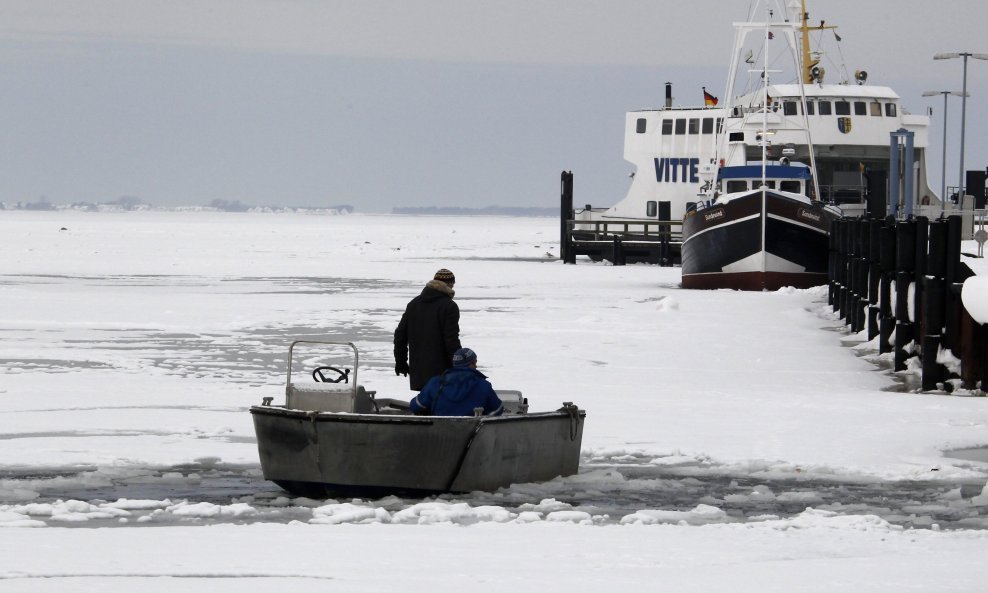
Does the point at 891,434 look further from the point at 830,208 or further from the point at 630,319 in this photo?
the point at 830,208

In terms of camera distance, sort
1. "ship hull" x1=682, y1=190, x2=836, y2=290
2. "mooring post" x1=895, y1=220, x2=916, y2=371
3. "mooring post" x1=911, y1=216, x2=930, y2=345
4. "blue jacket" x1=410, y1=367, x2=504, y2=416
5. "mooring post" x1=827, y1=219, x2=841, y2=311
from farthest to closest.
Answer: "ship hull" x1=682, y1=190, x2=836, y2=290, "mooring post" x1=827, y1=219, x2=841, y2=311, "mooring post" x1=895, y1=220, x2=916, y2=371, "mooring post" x1=911, y1=216, x2=930, y2=345, "blue jacket" x1=410, y1=367, x2=504, y2=416

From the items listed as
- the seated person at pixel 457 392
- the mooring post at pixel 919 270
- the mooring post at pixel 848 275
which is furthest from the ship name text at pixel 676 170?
the seated person at pixel 457 392

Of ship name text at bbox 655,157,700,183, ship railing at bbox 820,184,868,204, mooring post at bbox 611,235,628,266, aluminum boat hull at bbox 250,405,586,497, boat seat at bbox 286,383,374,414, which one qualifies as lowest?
mooring post at bbox 611,235,628,266

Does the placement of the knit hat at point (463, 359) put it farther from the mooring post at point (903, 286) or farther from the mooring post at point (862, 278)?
the mooring post at point (862, 278)

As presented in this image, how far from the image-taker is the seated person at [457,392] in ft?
33.3

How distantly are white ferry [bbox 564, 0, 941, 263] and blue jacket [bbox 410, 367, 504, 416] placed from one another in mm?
30736

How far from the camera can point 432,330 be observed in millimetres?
11109

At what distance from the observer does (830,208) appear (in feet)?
130

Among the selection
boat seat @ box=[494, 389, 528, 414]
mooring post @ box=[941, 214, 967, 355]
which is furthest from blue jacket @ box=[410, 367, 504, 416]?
mooring post @ box=[941, 214, 967, 355]

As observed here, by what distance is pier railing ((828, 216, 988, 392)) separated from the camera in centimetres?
1677

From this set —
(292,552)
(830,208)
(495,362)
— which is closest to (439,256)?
(830,208)

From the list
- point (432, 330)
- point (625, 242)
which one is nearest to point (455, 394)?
point (432, 330)

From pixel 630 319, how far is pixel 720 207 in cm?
1236

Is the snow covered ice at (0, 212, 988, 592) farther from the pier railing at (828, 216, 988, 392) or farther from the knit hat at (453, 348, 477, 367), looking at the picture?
the knit hat at (453, 348, 477, 367)
